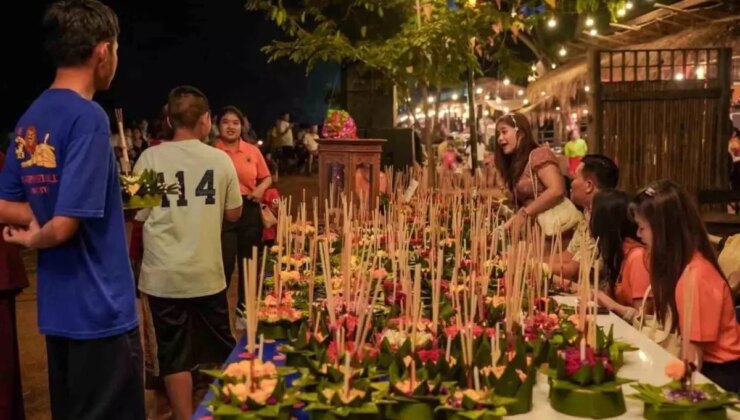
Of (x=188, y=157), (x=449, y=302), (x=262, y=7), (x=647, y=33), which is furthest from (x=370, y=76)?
(x=449, y=302)

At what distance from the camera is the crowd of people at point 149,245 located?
1.98m

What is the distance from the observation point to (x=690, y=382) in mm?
1727

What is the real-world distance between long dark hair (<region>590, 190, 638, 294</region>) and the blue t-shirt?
1.74 metres

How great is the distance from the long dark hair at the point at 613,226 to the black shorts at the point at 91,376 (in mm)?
1747

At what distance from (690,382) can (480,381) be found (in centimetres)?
43

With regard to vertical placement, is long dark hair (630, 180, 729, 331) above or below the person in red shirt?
above

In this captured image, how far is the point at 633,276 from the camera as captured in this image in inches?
116

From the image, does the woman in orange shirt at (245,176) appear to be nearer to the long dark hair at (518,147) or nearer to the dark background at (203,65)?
the long dark hair at (518,147)

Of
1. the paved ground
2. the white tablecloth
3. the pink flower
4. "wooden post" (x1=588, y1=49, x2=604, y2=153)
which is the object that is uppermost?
"wooden post" (x1=588, y1=49, x2=604, y2=153)

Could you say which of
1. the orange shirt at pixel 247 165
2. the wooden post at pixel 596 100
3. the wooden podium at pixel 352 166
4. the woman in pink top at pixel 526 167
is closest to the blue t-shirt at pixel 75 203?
the woman in pink top at pixel 526 167

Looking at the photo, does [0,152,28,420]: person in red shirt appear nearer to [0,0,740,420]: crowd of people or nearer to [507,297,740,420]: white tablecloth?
[0,0,740,420]: crowd of people

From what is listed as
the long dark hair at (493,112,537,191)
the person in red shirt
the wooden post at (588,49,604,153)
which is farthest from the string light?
the person in red shirt

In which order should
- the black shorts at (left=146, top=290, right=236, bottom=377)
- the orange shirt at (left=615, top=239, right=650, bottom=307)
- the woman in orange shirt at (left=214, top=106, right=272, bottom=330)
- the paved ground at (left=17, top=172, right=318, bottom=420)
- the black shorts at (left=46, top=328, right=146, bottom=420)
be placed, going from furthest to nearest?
the woman in orange shirt at (left=214, top=106, right=272, bottom=330)
the paved ground at (left=17, top=172, right=318, bottom=420)
the black shorts at (left=146, top=290, right=236, bottom=377)
the orange shirt at (left=615, top=239, right=650, bottom=307)
the black shorts at (left=46, top=328, right=146, bottom=420)

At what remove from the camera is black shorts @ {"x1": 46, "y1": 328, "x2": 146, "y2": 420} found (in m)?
2.04
